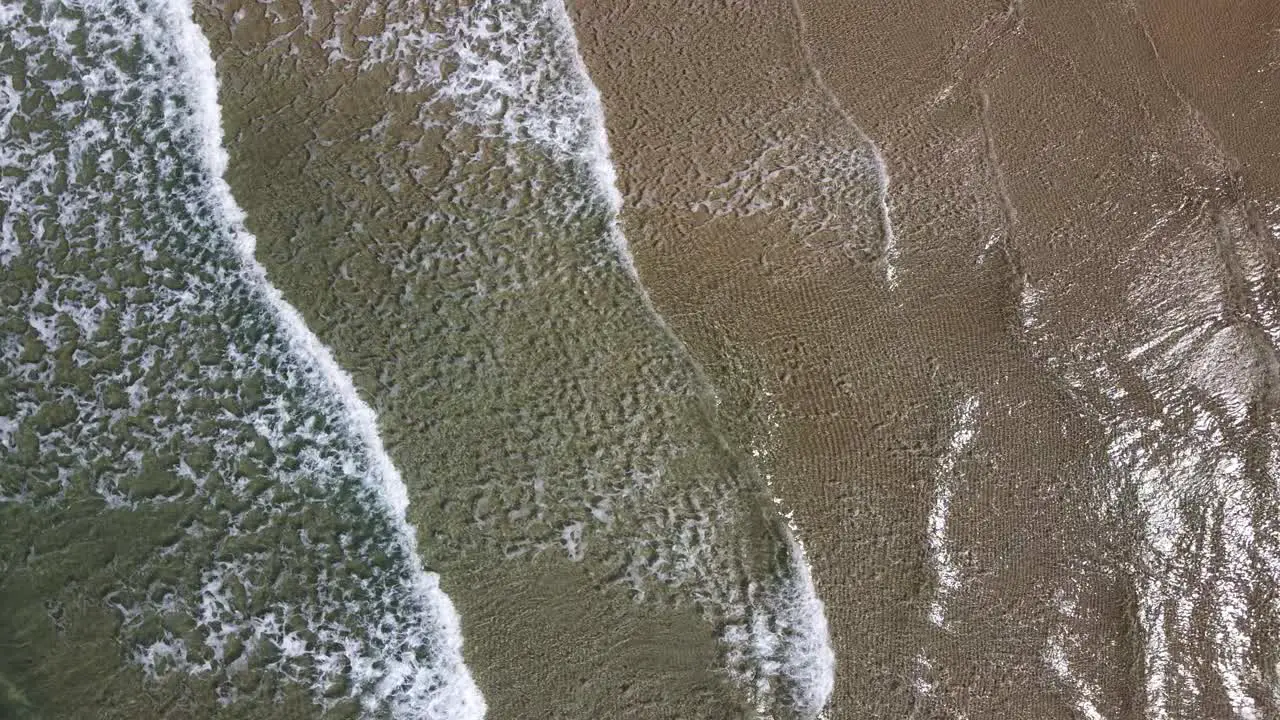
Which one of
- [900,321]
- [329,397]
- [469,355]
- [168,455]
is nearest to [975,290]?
[900,321]

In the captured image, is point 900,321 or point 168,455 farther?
point 900,321

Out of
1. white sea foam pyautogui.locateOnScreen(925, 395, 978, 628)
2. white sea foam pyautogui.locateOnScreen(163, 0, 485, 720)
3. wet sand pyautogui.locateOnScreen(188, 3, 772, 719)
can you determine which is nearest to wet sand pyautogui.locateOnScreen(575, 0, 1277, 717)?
white sea foam pyautogui.locateOnScreen(925, 395, 978, 628)

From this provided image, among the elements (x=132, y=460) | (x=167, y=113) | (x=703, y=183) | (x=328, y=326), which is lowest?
(x=132, y=460)

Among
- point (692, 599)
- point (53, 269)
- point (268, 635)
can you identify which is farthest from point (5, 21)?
point (692, 599)

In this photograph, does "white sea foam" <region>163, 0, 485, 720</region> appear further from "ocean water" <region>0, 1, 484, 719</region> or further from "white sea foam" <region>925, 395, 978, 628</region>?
"white sea foam" <region>925, 395, 978, 628</region>

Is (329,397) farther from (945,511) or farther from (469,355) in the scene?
(945,511)

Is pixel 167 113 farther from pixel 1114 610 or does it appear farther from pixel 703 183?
pixel 1114 610
